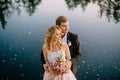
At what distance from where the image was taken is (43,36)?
52.4ft

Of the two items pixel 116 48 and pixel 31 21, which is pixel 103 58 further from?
pixel 31 21

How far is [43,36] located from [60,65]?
8.73 m

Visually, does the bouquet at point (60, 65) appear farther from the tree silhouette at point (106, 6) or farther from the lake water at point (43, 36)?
the tree silhouette at point (106, 6)

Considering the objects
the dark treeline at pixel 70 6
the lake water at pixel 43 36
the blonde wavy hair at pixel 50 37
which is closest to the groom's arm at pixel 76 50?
the blonde wavy hair at pixel 50 37

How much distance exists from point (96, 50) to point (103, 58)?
0.91 m

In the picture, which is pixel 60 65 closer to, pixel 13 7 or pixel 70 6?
pixel 13 7

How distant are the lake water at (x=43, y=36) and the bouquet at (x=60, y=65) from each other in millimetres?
5303

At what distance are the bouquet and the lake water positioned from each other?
17.4ft

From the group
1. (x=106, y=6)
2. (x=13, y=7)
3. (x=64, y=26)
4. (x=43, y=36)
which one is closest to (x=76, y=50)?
(x=64, y=26)

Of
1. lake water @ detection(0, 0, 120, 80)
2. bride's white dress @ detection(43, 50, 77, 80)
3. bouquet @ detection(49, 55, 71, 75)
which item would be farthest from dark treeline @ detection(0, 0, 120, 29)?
bouquet @ detection(49, 55, 71, 75)

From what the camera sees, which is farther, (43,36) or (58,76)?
(43,36)

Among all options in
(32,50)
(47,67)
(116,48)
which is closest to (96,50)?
(116,48)

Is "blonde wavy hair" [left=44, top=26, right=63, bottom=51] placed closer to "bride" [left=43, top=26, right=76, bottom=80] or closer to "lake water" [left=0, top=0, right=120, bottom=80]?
"bride" [left=43, top=26, right=76, bottom=80]

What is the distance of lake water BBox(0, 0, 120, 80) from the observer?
43.0 ft
